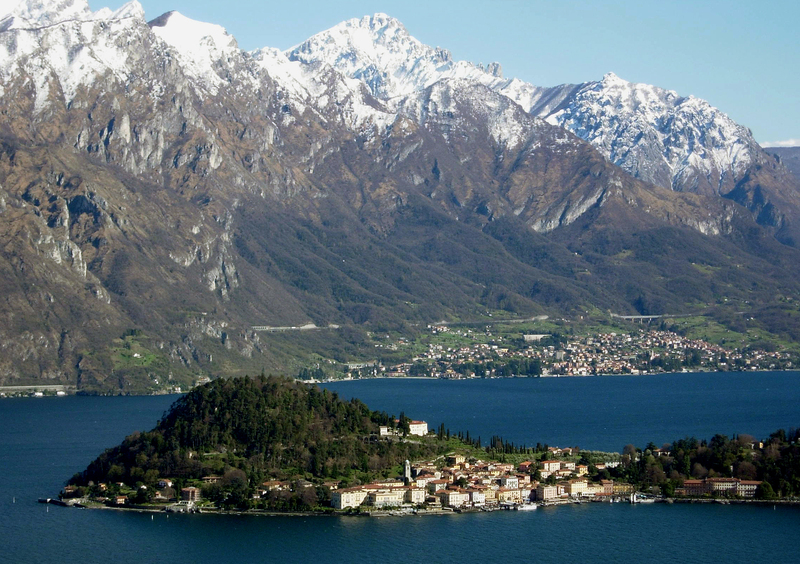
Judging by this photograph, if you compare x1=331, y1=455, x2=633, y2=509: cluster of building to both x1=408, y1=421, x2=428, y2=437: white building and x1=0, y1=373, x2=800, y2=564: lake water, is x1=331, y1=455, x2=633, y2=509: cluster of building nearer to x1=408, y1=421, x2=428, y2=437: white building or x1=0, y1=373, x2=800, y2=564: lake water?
x1=0, y1=373, x2=800, y2=564: lake water

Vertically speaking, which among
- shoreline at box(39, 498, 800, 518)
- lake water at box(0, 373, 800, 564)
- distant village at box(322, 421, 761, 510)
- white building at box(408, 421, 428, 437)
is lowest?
lake water at box(0, 373, 800, 564)

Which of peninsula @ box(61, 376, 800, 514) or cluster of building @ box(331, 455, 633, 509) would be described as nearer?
cluster of building @ box(331, 455, 633, 509)

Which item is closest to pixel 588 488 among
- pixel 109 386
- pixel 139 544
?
pixel 139 544

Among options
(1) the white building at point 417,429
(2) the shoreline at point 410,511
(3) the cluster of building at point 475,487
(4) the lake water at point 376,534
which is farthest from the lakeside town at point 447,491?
(1) the white building at point 417,429

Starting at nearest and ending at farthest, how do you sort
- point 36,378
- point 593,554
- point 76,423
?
point 593,554
point 76,423
point 36,378

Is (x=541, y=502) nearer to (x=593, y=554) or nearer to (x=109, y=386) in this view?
(x=593, y=554)

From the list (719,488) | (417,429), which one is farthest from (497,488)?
(417,429)

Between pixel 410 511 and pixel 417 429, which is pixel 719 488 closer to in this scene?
pixel 410 511

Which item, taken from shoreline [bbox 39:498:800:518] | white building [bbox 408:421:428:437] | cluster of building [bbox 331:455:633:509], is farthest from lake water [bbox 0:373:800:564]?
white building [bbox 408:421:428:437]
